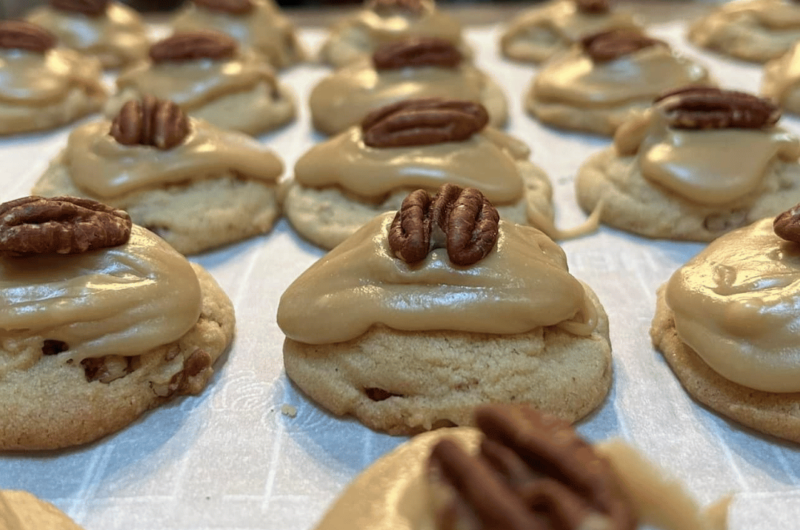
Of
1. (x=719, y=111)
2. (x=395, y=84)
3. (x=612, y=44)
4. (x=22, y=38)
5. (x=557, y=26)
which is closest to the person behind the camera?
(x=719, y=111)

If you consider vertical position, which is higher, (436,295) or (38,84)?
(436,295)

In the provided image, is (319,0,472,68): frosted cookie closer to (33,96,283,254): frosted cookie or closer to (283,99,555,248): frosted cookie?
(283,99,555,248): frosted cookie

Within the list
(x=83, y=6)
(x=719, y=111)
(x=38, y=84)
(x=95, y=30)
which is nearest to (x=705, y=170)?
(x=719, y=111)

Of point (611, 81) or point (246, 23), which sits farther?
point (246, 23)

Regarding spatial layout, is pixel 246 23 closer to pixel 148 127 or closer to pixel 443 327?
pixel 148 127

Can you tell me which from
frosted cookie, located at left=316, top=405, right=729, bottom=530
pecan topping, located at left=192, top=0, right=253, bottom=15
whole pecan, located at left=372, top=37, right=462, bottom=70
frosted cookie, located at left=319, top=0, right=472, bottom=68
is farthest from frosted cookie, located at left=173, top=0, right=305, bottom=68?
frosted cookie, located at left=316, top=405, right=729, bottom=530

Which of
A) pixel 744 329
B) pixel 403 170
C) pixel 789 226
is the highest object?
pixel 789 226

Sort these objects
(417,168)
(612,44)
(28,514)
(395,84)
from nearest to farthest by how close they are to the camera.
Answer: (28,514)
(417,168)
(395,84)
(612,44)

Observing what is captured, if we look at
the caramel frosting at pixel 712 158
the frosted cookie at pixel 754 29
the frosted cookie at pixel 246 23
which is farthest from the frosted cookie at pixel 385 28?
the caramel frosting at pixel 712 158
